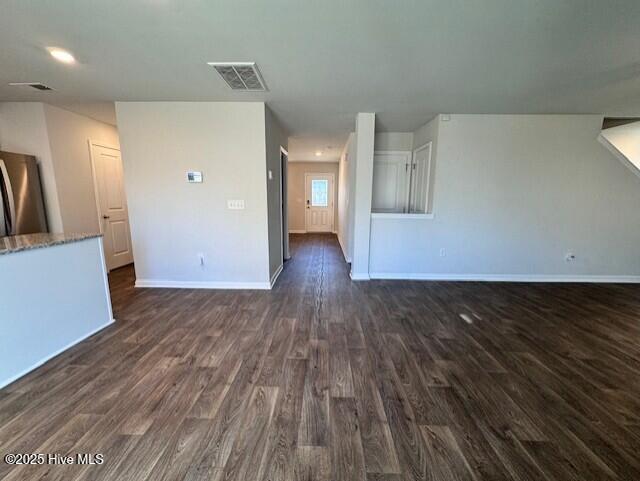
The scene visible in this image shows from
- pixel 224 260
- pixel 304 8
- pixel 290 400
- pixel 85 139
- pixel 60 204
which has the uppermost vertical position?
pixel 304 8

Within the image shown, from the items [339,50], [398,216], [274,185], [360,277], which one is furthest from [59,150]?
[398,216]

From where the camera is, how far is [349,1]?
150cm

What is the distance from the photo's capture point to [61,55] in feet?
6.89

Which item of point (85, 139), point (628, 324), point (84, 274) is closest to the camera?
point (84, 274)

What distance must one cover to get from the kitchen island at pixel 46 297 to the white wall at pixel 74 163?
72.6 inches

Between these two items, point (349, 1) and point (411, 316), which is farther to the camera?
point (411, 316)

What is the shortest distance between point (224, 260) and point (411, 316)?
2.57 metres

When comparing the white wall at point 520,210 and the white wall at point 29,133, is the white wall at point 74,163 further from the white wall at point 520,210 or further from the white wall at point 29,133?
the white wall at point 520,210

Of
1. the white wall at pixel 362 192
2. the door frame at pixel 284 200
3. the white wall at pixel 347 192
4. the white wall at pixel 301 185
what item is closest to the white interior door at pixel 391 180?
the white wall at pixel 347 192

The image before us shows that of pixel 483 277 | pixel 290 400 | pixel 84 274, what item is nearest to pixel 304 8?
pixel 290 400

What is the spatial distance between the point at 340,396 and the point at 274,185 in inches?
123

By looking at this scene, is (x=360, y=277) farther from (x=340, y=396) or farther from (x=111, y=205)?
(x=111, y=205)

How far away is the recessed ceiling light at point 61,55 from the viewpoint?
2025 millimetres

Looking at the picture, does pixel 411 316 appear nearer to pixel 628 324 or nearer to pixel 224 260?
pixel 628 324
